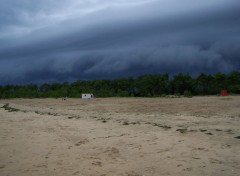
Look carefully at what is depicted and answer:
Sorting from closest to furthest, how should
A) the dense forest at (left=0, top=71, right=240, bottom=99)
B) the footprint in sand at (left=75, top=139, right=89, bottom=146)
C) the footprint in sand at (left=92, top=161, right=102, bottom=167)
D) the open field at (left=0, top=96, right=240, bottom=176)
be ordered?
the open field at (left=0, top=96, right=240, bottom=176) → the footprint in sand at (left=92, top=161, right=102, bottom=167) → the footprint in sand at (left=75, top=139, right=89, bottom=146) → the dense forest at (left=0, top=71, right=240, bottom=99)

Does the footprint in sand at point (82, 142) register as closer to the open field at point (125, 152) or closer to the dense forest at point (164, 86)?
the open field at point (125, 152)

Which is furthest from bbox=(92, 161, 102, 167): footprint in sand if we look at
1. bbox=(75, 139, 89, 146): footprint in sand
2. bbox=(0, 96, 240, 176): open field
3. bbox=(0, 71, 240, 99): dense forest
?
bbox=(0, 71, 240, 99): dense forest

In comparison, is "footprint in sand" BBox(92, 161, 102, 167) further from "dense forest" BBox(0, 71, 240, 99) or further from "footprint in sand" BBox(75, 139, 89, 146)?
"dense forest" BBox(0, 71, 240, 99)

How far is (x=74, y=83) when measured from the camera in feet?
439

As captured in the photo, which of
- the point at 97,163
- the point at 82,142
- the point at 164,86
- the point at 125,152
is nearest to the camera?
the point at 97,163

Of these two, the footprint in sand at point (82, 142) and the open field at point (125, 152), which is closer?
the open field at point (125, 152)

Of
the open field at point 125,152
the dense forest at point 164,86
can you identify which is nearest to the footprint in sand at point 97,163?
A: the open field at point 125,152

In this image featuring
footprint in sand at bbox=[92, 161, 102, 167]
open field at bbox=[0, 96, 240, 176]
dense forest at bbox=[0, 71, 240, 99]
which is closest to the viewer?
open field at bbox=[0, 96, 240, 176]

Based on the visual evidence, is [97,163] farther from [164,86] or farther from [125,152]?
[164,86]

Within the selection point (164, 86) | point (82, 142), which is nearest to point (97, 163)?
point (82, 142)

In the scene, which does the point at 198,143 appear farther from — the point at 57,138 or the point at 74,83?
the point at 74,83

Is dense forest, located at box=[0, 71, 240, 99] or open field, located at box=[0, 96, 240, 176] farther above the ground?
dense forest, located at box=[0, 71, 240, 99]

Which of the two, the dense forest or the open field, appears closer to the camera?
the open field

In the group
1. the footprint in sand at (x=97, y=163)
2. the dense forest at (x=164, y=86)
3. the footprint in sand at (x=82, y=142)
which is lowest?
the footprint in sand at (x=97, y=163)
